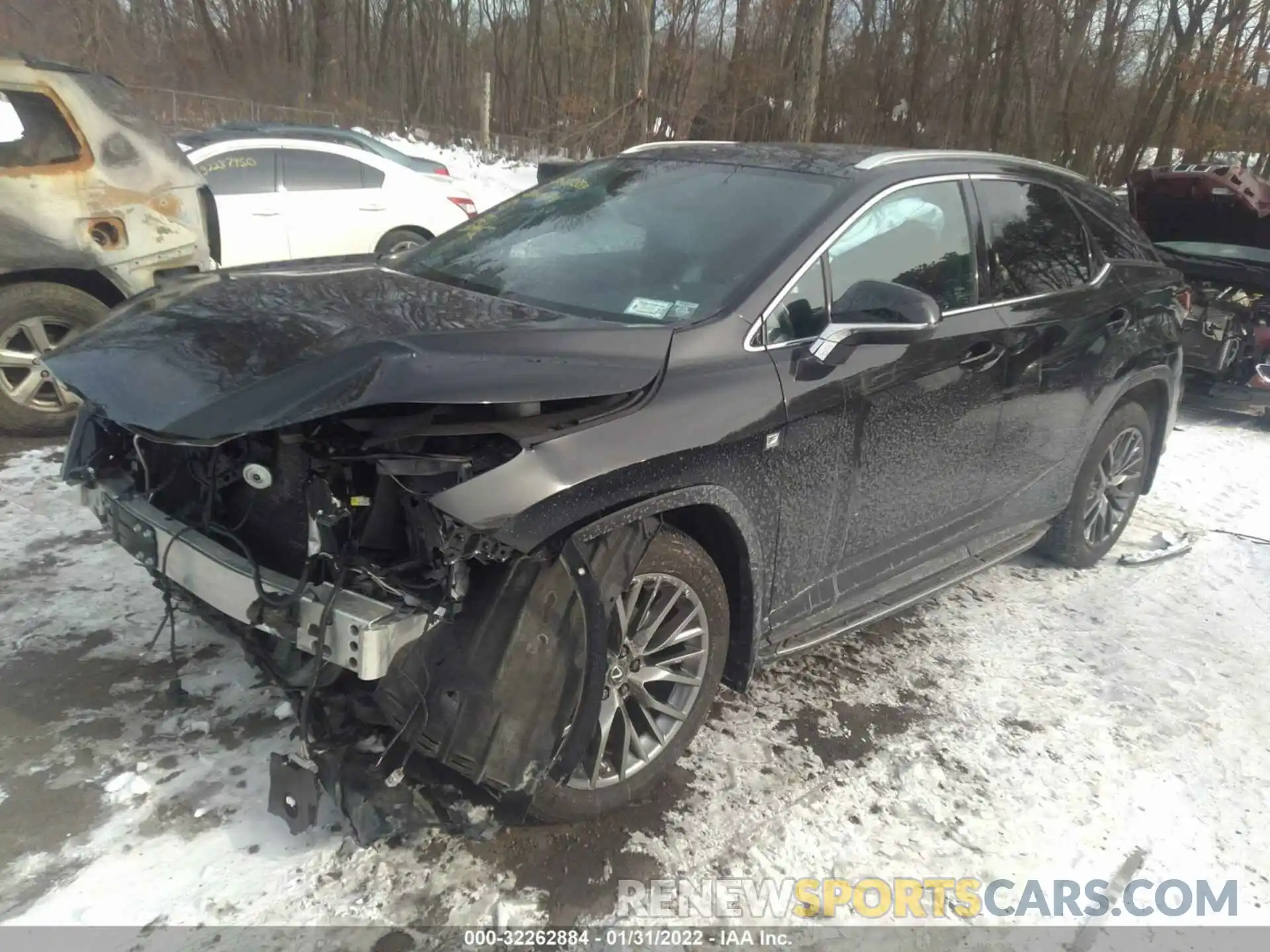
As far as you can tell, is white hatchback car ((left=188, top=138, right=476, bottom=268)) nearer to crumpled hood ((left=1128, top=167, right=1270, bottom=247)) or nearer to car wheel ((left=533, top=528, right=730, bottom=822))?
crumpled hood ((left=1128, top=167, right=1270, bottom=247))

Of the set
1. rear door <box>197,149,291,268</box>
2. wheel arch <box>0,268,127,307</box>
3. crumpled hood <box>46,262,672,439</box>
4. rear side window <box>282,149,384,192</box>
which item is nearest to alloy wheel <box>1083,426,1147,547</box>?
crumpled hood <box>46,262,672,439</box>

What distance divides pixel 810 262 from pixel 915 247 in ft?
2.18

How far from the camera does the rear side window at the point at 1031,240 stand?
372cm

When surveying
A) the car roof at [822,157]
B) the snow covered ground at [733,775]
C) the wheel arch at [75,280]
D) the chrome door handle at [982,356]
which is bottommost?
the snow covered ground at [733,775]

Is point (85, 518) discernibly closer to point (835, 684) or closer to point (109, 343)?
point (109, 343)

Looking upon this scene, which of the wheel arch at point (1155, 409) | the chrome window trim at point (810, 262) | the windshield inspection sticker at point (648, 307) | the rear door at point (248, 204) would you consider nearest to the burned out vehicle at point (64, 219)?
the rear door at point (248, 204)

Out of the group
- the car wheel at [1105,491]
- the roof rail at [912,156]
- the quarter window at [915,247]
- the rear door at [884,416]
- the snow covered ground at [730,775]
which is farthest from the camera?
the car wheel at [1105,491]

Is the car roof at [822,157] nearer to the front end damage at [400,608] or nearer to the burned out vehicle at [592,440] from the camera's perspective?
the burned out vehicle at [592,440]

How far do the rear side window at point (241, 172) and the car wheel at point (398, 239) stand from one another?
111 centimetres

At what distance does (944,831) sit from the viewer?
283 cm

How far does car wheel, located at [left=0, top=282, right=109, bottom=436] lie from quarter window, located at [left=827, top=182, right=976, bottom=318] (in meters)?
4.36

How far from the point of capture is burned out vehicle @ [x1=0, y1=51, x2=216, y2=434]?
5043 mm

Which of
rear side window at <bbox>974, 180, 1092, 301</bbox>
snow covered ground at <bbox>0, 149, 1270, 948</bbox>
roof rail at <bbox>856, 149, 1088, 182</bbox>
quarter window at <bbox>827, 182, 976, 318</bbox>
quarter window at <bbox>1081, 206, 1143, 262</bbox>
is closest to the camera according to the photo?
snow covered ground at <bbox>0, 149, 1270, 948</bbox>

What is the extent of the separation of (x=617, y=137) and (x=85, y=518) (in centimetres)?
2076
